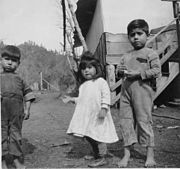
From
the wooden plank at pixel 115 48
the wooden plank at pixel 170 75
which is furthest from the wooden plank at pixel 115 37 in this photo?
the wooden plank at pixel 170 75

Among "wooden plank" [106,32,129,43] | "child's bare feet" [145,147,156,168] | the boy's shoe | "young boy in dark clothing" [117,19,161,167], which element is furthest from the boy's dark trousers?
"wooden plank" [106,32,129,43]

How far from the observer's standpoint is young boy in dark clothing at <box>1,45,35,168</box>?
5.79 feet

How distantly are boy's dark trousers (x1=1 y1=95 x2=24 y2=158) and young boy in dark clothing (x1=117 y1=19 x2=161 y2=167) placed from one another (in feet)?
2.57

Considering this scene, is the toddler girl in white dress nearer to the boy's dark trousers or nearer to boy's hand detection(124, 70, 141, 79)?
boy's hand detection(124, 70, 141, 79)

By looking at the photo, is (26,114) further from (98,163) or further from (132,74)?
(132,74)

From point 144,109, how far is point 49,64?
31.9ft

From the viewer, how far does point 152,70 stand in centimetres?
178

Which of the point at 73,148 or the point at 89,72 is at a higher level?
the point at 89,72

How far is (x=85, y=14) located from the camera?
7.01 metres

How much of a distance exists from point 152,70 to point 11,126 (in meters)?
1.14

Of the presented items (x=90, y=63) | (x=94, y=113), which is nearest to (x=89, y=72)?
(x=90, y=63)

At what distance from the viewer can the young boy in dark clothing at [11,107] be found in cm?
176

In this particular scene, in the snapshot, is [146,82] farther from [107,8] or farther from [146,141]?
[107,8]

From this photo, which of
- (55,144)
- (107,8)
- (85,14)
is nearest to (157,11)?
(107,8)
